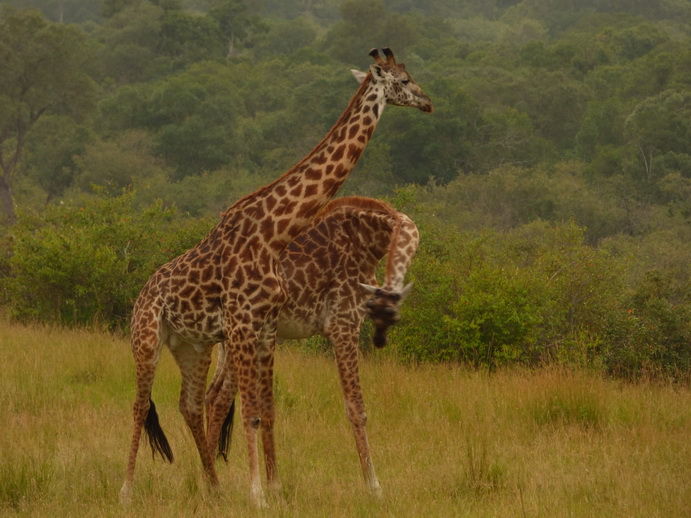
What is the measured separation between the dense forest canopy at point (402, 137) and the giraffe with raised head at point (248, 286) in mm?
5579

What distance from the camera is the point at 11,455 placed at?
666 centimetres

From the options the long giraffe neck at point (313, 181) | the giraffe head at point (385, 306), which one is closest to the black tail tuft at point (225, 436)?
the long giraffe neck at point (313, 181)

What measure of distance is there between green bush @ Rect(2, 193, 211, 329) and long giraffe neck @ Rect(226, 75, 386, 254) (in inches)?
279

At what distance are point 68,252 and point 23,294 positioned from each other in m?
1.27

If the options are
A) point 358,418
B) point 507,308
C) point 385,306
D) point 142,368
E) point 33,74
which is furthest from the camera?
point 33,74

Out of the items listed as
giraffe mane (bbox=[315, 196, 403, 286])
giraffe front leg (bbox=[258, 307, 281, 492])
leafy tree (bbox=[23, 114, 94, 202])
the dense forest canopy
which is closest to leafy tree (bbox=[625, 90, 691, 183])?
the dense forest canopy

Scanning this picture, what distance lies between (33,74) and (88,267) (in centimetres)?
2659

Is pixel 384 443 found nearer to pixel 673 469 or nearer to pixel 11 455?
pixel 673 469

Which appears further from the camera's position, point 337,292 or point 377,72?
point 337,292

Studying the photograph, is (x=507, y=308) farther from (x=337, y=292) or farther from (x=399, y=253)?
(x=399, y=253)

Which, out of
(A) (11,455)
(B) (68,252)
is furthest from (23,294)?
(A) (11,455)

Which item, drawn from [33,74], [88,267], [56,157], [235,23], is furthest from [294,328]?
[235,23]

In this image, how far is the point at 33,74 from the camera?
37656mm

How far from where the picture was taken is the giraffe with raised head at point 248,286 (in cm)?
594
